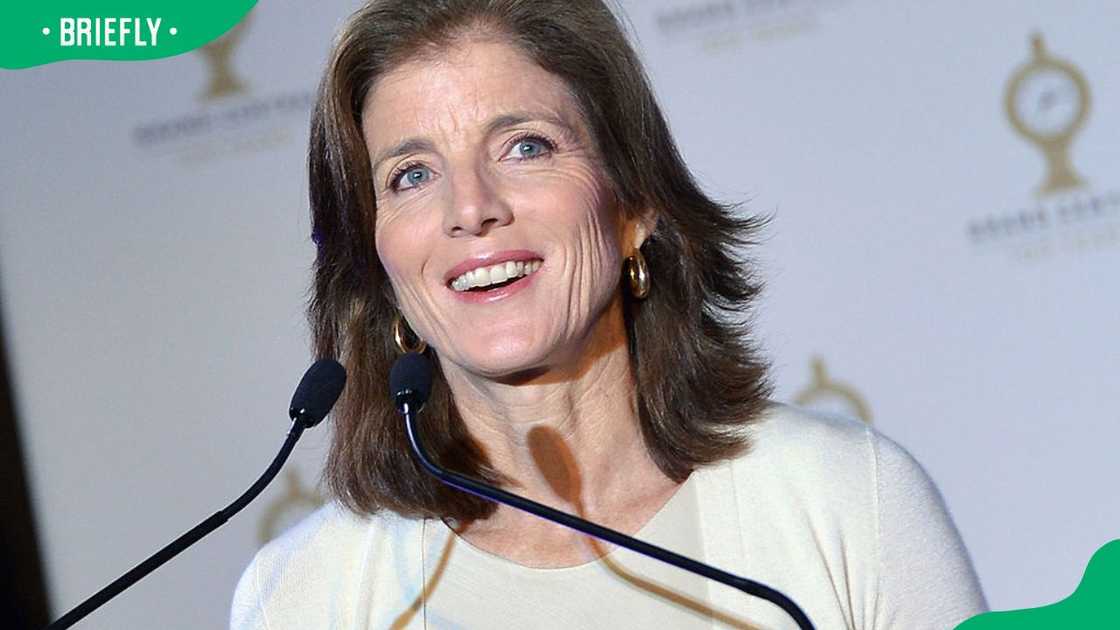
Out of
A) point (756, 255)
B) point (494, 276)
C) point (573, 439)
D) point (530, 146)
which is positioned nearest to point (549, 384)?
point (573, 439)

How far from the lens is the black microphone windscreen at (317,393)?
163 cm

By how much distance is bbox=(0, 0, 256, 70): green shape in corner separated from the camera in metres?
3.23

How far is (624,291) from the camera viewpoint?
209cm

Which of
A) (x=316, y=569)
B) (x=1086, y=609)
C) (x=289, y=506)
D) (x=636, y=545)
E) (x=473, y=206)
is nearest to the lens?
(x=636, y=545)

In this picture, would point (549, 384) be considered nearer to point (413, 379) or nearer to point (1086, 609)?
point (413, 379)

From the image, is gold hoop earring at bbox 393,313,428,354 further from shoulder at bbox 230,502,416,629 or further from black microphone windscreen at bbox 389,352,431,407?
black microphone windscreen at bbox 389,352,431,407

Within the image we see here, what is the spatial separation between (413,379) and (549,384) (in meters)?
0.32

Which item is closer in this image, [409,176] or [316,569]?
[409,176]

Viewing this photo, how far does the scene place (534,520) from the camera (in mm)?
2004

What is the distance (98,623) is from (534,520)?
64.7 inches

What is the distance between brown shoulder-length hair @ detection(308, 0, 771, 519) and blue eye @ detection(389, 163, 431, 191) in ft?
0.24

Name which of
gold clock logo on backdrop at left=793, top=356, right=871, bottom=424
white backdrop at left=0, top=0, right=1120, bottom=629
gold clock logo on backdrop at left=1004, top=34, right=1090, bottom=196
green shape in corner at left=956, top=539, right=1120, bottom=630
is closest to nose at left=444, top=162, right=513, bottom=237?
green shape in corner at left=956, top=539, right=1120, bottom=630

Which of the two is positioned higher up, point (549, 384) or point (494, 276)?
point (494, 276)

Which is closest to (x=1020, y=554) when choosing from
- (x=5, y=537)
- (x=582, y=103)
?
(x=582, y=103)
